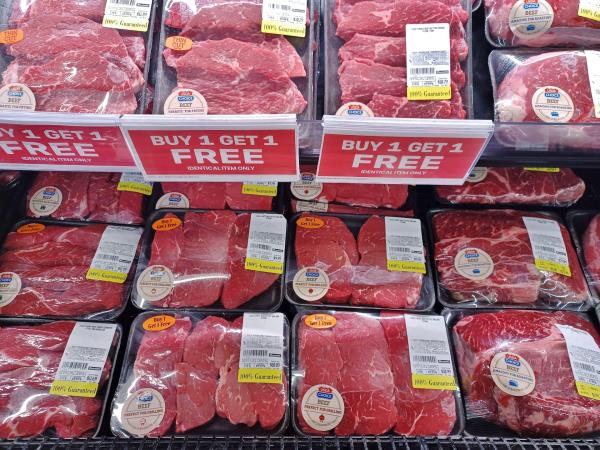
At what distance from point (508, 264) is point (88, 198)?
1.84 metres

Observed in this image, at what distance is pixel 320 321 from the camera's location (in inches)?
64.5

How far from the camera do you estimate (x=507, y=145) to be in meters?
1.23

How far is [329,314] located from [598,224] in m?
1.25

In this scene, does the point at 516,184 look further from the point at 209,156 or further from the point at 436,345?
the point at 209,156

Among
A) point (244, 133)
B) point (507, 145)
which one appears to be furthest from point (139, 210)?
point (507, 145)

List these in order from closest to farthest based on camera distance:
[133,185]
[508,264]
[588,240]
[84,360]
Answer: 1. [84,360]
2. [508,264]
3. [588,240]
4. [133,185]

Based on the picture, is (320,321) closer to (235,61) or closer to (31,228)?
(235,61)

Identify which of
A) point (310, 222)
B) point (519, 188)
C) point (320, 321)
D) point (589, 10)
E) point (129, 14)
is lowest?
point (320, 321)

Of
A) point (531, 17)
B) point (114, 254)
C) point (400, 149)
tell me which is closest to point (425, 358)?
point (400, 149)

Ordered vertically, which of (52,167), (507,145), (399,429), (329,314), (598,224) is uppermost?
(507,145)

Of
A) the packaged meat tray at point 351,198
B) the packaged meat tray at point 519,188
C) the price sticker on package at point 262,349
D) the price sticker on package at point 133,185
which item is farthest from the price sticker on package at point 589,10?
the price sticker on package at point 133,185

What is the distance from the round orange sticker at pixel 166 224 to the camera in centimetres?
185

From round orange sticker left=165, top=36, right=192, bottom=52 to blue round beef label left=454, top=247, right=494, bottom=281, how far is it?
1.34 m

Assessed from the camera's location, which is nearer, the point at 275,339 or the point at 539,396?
the point at 539,396
